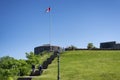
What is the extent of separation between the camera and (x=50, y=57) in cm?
8638

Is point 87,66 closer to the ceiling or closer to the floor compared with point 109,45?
closer to the floor

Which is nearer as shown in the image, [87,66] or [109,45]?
[87,66]

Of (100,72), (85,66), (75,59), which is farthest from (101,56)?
(100,72)

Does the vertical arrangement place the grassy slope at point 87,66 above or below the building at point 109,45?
below

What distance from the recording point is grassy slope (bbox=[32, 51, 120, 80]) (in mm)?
60188

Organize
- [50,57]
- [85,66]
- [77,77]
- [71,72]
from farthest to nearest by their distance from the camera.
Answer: [50,57], [85,66], [71,72], [77,77]

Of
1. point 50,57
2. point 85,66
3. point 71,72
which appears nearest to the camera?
point 71,72

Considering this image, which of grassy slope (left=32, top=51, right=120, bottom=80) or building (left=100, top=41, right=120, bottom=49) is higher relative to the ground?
building (left=100, top=41, right=120, bottom=49)

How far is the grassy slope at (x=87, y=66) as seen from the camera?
197 ft

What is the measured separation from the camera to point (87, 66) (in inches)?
2793

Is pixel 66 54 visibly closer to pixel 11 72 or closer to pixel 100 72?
pixel 11 72

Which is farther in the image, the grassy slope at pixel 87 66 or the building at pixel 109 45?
the building at pixel 109 45

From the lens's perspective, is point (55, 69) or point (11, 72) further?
point (11, 72)

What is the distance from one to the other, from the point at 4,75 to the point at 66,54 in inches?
545
